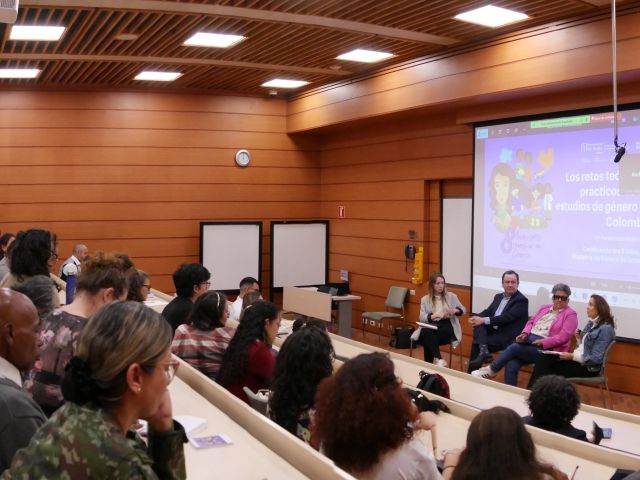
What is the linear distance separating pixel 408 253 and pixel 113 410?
837 cm

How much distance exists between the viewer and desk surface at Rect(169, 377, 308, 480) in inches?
92.4

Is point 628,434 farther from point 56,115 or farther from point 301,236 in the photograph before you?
point 56,115

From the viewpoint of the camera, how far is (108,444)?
130cm

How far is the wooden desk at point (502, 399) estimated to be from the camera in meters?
3.39

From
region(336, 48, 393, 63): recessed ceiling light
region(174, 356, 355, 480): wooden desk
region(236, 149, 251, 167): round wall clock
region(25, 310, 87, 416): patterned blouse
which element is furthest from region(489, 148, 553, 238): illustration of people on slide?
region(25, 310, 87, 416): patterned blouse

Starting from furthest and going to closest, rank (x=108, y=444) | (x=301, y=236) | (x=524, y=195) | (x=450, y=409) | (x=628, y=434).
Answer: (x=301, y=236), (x=524, y=195), (x=450, y=409), (x=628, y=434), (x=108, y=444)

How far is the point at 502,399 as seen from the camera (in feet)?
13.1

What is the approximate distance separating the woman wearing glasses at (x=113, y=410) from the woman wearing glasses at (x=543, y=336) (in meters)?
5.47

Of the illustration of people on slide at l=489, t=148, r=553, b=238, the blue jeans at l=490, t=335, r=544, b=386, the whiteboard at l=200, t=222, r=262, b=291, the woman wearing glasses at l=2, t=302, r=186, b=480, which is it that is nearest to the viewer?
the woman wearing glasses at l=2, t=302, r=186, b=480

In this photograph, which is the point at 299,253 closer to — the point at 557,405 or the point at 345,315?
the point at 345,315

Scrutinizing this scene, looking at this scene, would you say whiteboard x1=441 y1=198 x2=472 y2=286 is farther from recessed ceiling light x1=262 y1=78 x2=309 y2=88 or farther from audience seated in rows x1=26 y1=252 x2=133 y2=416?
audience seated in rows x1=26 y1=252 x2=133 y2=416

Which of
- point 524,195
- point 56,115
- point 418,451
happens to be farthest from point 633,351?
point 56,115

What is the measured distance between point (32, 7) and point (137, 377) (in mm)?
5725

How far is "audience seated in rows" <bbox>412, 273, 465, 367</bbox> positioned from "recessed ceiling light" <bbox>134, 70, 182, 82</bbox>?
4595 mm
